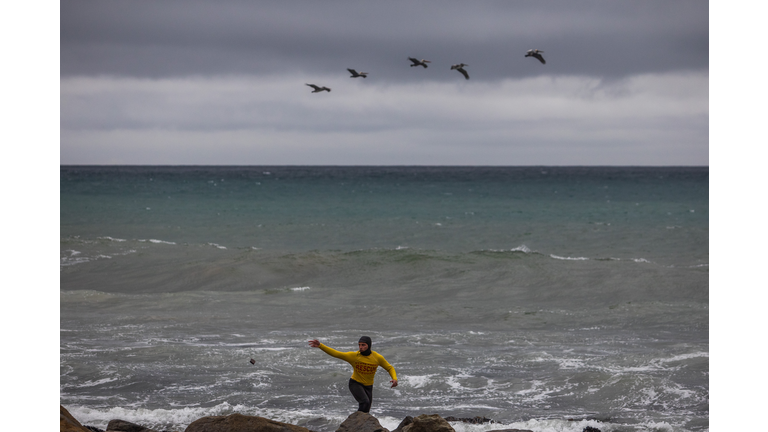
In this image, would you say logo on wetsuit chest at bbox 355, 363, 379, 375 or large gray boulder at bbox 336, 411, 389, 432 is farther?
logo on wetsuit chest at bbox 355, 363, 379, 375

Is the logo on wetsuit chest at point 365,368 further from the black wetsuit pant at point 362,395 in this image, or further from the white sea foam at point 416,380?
the white sea foam at point 416,380

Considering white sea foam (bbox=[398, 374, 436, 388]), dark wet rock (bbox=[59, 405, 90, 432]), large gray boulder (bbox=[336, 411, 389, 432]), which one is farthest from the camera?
white sea foam (bbox=[398, 374, 436, 388])

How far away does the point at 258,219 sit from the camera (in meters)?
48.1

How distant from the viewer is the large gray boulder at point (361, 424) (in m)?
8.43

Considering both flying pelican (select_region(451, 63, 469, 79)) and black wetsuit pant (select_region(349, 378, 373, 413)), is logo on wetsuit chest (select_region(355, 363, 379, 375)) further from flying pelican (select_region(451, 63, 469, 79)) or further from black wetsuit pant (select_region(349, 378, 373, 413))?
flying pelican (select_region(451, 63, 469, 79))

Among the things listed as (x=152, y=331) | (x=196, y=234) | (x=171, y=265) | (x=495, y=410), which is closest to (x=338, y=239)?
(x=196, y=234)

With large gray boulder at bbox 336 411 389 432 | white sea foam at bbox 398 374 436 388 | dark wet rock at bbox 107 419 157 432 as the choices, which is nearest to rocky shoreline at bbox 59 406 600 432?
large gray boulder at bbox 336 411 389 432

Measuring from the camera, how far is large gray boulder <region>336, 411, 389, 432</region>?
27.7 ft

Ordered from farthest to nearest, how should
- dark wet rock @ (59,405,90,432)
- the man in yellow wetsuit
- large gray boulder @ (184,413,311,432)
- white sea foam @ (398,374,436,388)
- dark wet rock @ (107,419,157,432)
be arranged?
white sea foam @ (398,374,436,388)
the man in yellow wetsuit
dark wet rock @ (107,419,157,432)
large gray boulder @ (184,413,311,432)
dark wet rock @ (59,405,90,432)

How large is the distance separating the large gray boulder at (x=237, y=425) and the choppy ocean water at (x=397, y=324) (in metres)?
1.98

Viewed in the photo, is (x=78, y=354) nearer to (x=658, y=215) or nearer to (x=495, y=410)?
(x=495, y=410)

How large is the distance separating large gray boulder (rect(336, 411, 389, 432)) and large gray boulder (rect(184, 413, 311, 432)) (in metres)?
0.66

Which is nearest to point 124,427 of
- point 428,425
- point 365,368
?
point 365,368

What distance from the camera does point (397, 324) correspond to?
59.5 feet
